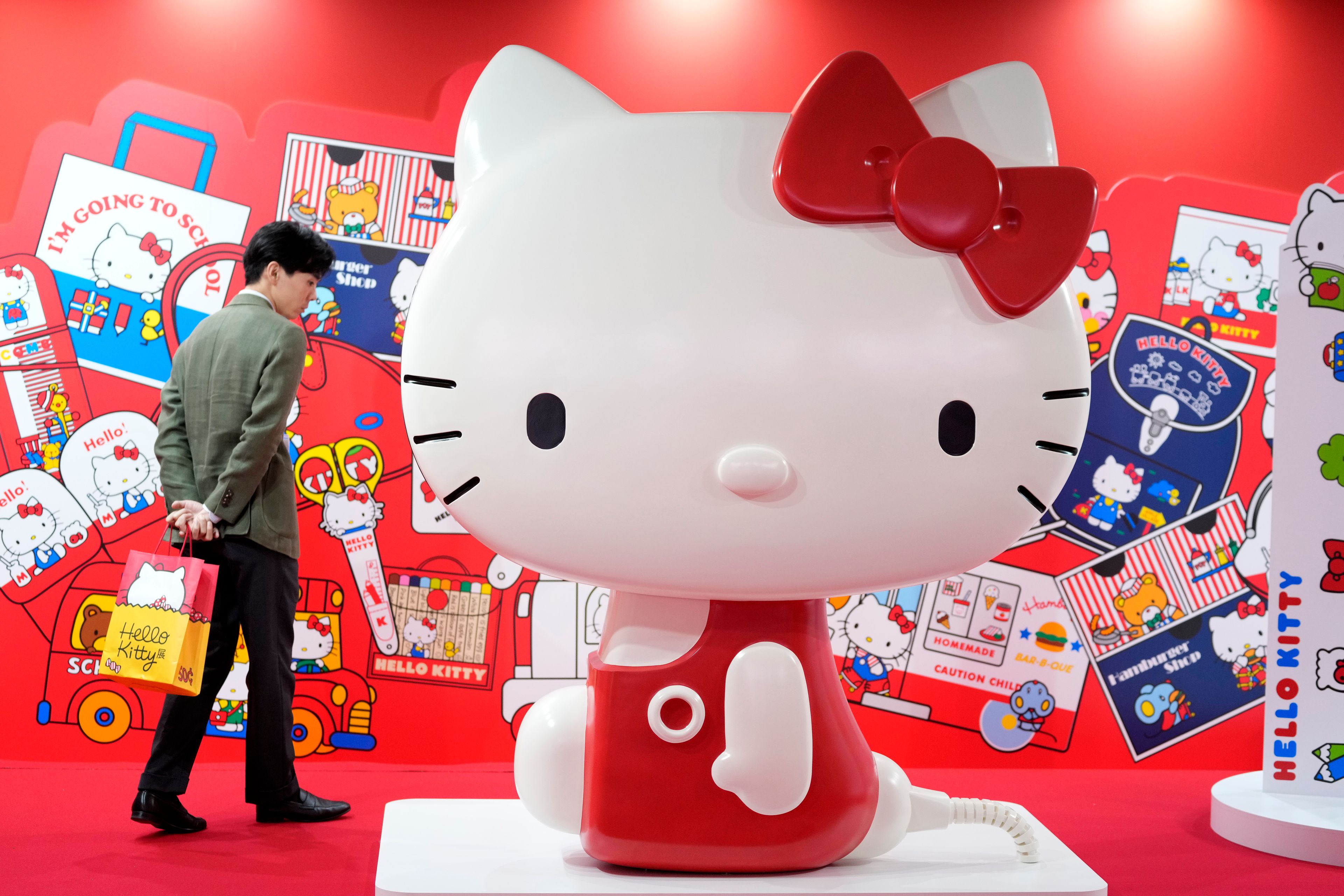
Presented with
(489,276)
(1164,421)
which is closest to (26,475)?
(489,276)

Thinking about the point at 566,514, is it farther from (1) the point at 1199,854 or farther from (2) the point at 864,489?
(1) the point at 1199,854

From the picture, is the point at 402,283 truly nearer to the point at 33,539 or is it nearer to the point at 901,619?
the point at 33,539

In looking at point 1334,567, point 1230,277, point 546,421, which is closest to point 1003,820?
point 546,421

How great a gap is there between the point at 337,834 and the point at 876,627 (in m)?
1.65

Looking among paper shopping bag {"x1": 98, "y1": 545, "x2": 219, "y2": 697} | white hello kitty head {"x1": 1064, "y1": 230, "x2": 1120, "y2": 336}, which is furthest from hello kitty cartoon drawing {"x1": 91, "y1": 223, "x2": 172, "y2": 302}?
white hello kitty head {"x1": 1064, "y1": 230, "x2": 1120, "y2": 336}

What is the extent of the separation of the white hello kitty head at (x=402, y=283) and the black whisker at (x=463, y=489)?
1786mm

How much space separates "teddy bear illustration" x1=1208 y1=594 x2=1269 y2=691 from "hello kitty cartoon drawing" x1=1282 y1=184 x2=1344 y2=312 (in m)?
1.16

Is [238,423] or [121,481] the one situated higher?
[238,423]

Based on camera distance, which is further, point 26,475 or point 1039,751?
point 1039,751

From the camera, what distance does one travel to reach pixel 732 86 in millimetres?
3354

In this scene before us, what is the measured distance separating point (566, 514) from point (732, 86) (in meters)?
2.27

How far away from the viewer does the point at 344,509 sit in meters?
3.17

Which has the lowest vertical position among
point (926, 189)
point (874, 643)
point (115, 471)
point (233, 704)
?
point (233, 704)

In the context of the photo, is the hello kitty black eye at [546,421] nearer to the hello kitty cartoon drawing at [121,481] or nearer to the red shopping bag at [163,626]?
the red shopping bag at [163,626]
